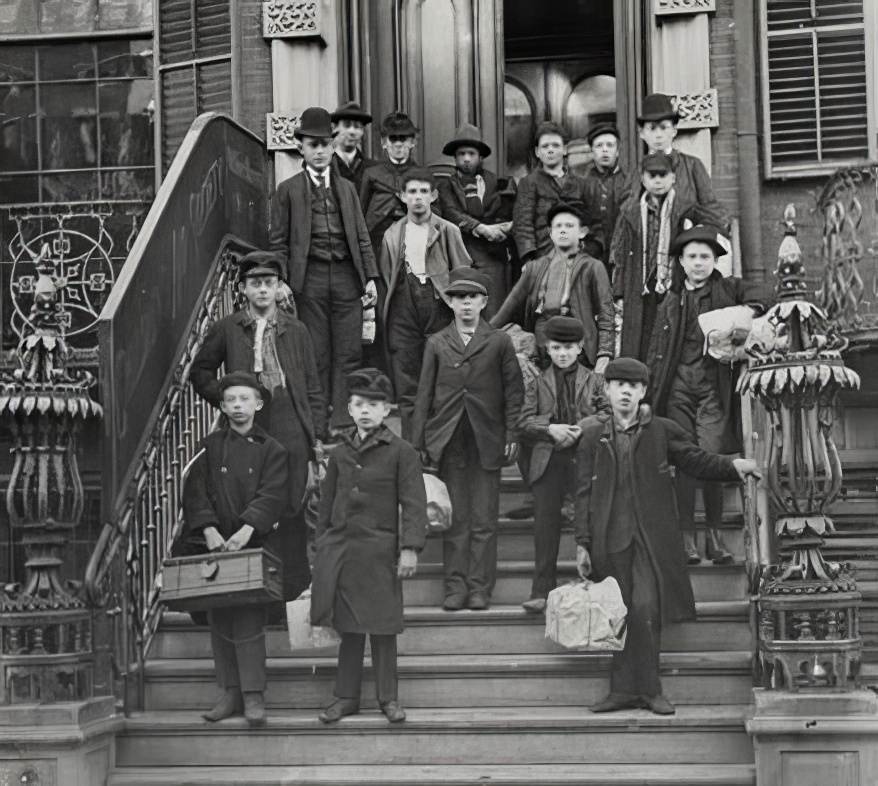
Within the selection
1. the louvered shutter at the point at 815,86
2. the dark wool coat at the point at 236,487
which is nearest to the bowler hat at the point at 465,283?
the dark wool coat at the point at 236,487

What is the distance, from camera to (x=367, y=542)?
31.4ft

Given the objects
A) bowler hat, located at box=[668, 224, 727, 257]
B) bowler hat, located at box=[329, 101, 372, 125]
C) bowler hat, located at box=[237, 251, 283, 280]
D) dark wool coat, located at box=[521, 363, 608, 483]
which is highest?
bowler hat, located at box=[329, 101, 372, 125]

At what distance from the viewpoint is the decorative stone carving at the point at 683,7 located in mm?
13508

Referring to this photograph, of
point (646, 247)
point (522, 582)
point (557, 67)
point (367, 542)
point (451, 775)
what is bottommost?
point (451, 775)

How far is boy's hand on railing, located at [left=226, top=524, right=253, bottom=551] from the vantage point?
9727 millimetres

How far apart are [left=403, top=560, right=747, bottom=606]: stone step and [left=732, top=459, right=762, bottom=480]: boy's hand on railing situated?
85 cm

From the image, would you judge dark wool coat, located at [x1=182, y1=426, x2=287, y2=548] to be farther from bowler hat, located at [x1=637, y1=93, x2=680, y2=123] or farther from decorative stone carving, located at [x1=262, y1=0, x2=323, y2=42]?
decorative stone carving, located at [x1=262, y1=0, x2=323, y2=42]

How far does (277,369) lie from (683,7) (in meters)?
4.79

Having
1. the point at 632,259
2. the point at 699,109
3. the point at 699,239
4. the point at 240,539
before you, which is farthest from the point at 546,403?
the point at 699,109

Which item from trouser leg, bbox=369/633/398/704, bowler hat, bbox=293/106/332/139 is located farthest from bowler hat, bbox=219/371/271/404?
bowler hat, bbox=293/106/332/139

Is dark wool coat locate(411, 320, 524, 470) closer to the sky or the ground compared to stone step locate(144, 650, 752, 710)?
closer to the sky

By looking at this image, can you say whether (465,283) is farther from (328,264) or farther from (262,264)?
A: (328,264)

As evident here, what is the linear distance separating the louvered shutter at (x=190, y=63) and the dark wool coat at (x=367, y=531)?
546 centimetres

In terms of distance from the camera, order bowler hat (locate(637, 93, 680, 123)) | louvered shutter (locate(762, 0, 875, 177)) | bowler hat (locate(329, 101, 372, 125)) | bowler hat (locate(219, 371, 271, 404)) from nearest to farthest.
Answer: bowler hat (locate(219, 371, 271, 404)) < bowler hat (locate(637, 93, 680, 123)) < bowler hat (locate(329, 101, 372, 125)) < louvered shutter (locate(762, 0, 875, 177))
